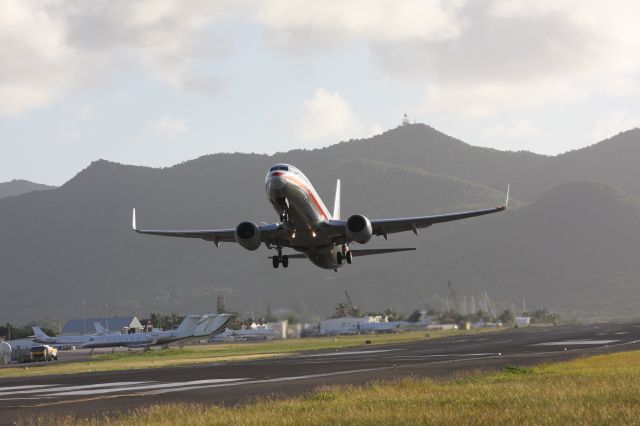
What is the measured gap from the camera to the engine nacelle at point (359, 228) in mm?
50094

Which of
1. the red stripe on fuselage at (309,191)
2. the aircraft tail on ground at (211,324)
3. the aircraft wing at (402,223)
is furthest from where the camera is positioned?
the aircraft tail on ground at (211,324)

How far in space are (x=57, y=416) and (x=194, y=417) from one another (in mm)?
6895

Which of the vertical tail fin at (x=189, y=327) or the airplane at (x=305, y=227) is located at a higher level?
the airplane at (x=305, y=227)

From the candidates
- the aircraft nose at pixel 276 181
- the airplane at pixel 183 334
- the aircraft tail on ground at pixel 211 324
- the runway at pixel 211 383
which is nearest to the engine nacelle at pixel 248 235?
the aircraft nose at pixel 276 181

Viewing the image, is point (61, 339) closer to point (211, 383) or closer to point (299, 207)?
point (211, 383)

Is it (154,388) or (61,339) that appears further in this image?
(61,339)

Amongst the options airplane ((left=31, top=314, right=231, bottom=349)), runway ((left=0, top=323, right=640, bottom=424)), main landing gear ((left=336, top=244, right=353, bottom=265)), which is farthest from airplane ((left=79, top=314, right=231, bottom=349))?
main landing gear ((left=336, top=244, right=353, bottom=265))

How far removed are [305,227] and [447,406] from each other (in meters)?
23.4

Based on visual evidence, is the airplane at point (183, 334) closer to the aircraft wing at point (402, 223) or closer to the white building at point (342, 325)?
the white building at point (342, 325)

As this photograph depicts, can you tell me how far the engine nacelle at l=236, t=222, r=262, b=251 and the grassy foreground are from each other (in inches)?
548

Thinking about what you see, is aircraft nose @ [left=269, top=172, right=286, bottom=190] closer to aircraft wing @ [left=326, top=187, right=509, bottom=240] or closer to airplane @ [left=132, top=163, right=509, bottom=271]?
airplane @ [left=132, top=163, right=509, bottom=271]

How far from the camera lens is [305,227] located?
170 ft

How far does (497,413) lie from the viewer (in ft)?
87.6

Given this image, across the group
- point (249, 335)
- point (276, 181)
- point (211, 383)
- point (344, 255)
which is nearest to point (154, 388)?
point (211, 383)
